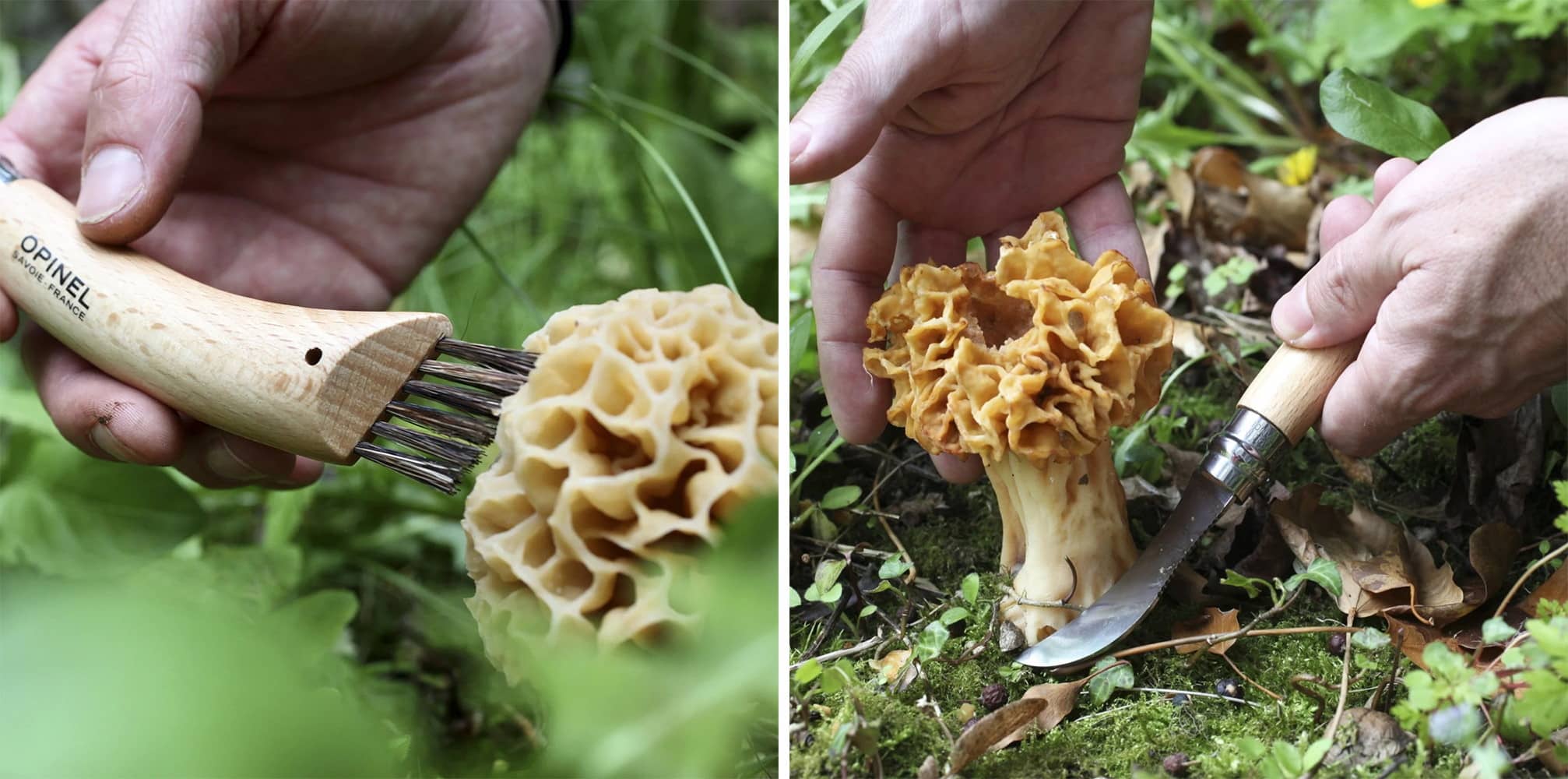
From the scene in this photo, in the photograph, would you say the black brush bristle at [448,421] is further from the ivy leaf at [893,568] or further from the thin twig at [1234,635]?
the thin twig at [1234,635]

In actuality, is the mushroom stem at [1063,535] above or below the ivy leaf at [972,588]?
above

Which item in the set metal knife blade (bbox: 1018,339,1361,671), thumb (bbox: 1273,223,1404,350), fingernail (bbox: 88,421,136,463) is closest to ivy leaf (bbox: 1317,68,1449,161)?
thumb (bbox: 1273,223,1404,350)

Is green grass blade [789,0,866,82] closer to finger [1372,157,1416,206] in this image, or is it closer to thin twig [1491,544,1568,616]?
finger [1372,157,1416,206]

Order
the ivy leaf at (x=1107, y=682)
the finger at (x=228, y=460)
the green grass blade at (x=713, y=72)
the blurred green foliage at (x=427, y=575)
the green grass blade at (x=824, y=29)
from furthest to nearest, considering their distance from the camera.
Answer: the green grass blade at (x=713, y=72), the finger at (x=228, y=460), the green grass blade at (x=824, y=29), the ivy leaf at (x=1107, y=682), the blurred green foliage at (x=427, y=575)

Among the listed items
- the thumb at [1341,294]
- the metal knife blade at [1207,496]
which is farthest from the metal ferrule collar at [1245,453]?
the thumb at [1341,294]

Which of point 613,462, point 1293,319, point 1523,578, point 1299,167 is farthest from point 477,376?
point 1299,167

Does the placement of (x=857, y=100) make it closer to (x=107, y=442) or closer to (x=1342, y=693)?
(x=1342, y=693)

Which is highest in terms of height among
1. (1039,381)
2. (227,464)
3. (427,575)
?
(1039,381)
